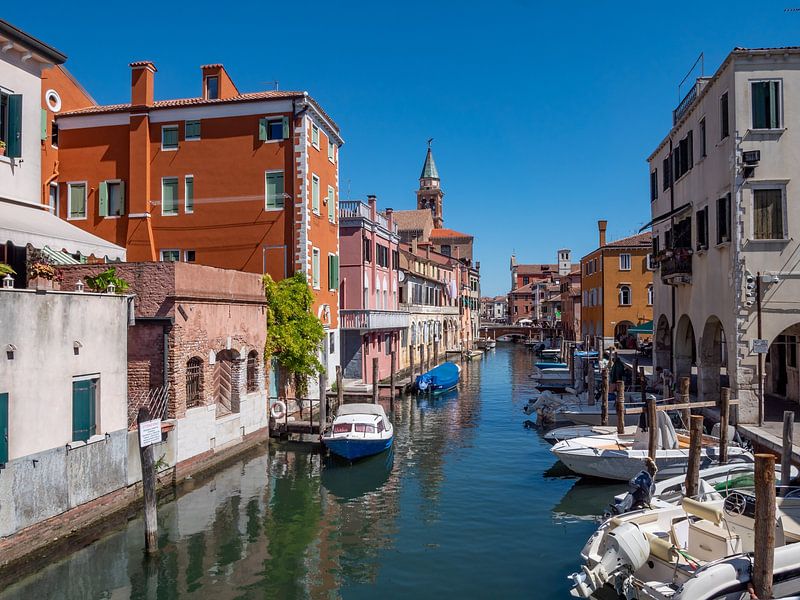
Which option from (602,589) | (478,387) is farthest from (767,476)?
(478,387)

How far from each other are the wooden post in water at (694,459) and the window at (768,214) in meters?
8.54

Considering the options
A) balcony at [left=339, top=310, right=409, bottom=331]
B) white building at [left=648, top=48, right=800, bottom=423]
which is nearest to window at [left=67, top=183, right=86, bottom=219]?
balcony at [left=339, top=310, right=409, bottom=331]

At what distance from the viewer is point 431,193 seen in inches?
4023

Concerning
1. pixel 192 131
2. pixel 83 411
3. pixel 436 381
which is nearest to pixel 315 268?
pixel 192 131

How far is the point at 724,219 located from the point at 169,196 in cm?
2140

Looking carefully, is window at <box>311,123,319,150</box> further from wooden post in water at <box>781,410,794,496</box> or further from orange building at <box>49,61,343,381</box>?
wooden post in water at <box>781,410,794,496</box>

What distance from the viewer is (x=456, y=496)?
17016 mm

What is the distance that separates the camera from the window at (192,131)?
1073 inches

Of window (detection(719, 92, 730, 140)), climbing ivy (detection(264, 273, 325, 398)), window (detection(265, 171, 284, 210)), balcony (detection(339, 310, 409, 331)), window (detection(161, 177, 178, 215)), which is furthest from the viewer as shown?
balcony (detection(339, 310, 409, 331))

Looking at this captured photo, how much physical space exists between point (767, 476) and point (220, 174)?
922 inches

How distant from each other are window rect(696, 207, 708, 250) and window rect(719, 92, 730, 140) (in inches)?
112

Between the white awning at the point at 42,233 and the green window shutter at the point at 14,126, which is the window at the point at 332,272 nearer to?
the white awning at the point at 42,233

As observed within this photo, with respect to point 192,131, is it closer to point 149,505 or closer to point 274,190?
point 274,190

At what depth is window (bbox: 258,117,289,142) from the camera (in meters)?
26.4
